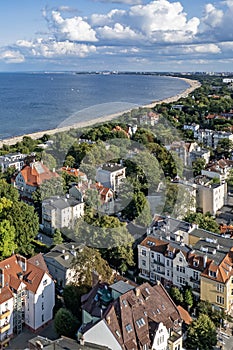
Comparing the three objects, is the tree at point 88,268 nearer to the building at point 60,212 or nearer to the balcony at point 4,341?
the balcony at point 4,341

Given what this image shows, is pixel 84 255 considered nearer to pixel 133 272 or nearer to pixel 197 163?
pixel 133 272

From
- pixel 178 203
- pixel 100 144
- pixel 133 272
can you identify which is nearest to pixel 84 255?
pixel 133 272

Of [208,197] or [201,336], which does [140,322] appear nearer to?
[201,336]

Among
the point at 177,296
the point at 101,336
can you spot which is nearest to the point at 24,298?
the point at 101,336

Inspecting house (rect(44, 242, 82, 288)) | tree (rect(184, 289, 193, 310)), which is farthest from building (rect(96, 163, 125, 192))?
tree (rect(184, 289, 193, 310))

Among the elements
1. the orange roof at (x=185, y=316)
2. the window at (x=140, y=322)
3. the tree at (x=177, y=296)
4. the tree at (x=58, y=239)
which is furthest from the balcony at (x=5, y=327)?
the tree at (x=177, y=296)

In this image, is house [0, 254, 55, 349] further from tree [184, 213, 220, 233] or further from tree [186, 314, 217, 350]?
tree [184, 213, 220, 233]
